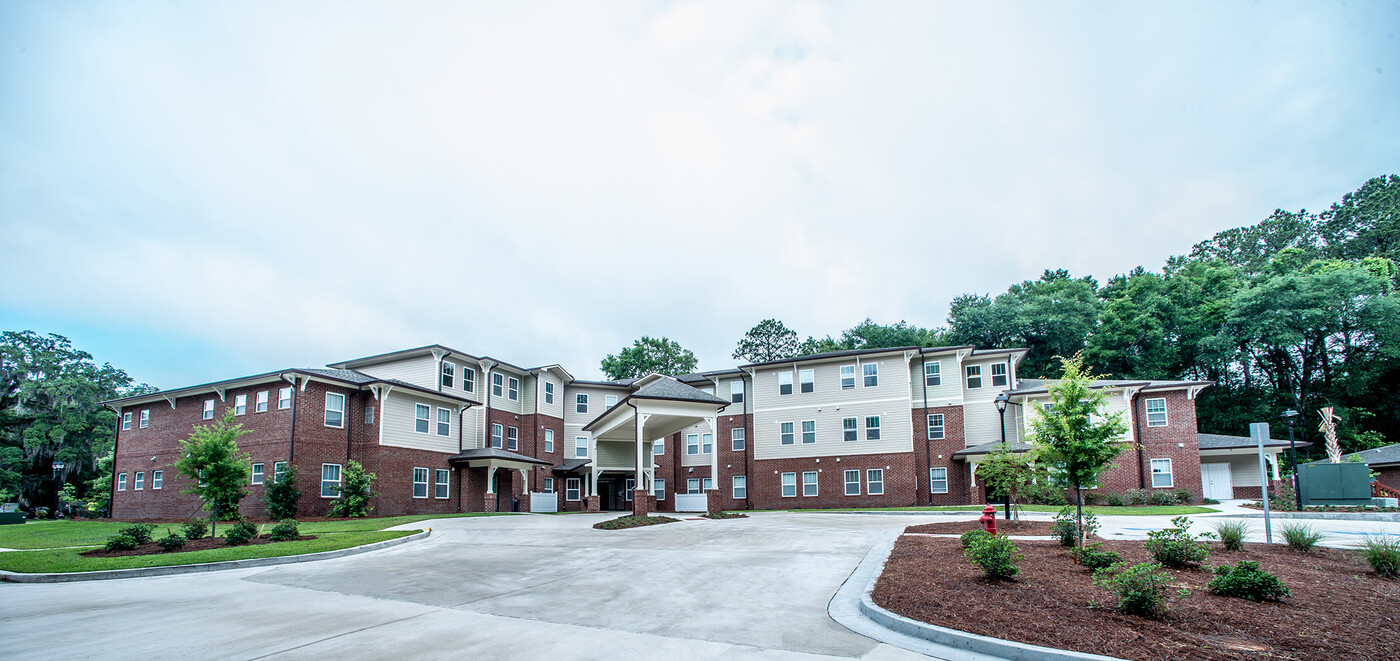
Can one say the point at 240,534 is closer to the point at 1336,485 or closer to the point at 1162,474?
the point at 1336,485

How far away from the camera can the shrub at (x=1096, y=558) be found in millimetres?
9453

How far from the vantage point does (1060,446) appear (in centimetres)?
1102

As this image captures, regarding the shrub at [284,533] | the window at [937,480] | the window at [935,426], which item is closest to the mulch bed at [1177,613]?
the shrub at [284,533]

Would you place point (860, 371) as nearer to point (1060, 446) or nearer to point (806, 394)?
point (806, 394)

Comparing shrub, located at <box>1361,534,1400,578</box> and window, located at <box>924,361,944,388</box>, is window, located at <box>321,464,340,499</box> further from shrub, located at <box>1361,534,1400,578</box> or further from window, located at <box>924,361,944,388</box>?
shrub, located at <box>1361,534,1400,578</box>

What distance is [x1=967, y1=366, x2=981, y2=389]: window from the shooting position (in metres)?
35.3

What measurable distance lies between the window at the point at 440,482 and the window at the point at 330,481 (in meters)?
4.36

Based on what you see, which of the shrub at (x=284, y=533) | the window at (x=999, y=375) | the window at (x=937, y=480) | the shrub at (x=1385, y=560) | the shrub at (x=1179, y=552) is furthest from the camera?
the window at (x=999, y=375)

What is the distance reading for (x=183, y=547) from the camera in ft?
47.7

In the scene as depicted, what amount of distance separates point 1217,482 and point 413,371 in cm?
→ 3969

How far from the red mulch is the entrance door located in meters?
39.4

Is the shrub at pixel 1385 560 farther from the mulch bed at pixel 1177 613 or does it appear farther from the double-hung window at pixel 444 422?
the double-hung window at pixel 444 422

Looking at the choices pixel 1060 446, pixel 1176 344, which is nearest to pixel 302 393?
pixel 1060 446

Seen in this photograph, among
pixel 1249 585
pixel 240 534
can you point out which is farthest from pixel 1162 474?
pixel 240 534
